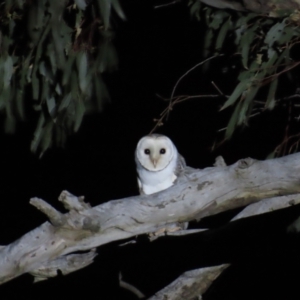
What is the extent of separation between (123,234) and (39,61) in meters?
1.02

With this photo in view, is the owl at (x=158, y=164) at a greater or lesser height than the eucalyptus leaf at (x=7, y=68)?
lesser

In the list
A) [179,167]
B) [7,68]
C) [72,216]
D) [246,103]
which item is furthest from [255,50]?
[72,216]

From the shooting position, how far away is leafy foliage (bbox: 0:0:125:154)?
3.39m

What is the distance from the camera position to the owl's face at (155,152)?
167 inches

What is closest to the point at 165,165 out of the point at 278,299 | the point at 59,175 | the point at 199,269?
the point at 199,269

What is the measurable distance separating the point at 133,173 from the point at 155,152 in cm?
183

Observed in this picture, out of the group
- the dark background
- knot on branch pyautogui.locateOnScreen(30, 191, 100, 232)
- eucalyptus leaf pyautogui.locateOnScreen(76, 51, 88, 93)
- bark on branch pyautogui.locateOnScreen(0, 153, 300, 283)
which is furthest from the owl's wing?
knot on branch pyautogui.locateOnScreen(30, 191, 100, 232)

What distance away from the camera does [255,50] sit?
372 centimetres

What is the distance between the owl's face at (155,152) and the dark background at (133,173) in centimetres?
43

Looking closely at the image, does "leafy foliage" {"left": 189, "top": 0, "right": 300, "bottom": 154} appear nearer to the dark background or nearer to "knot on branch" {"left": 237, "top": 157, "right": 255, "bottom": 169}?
the dark background

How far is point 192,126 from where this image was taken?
18.1ft

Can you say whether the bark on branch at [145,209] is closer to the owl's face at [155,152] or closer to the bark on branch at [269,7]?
the bark on branch at [269,7]

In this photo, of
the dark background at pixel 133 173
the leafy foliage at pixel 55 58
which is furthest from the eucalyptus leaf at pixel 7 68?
the dark background at pixel 133 173

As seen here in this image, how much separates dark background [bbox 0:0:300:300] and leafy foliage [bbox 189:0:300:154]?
0.42 m
